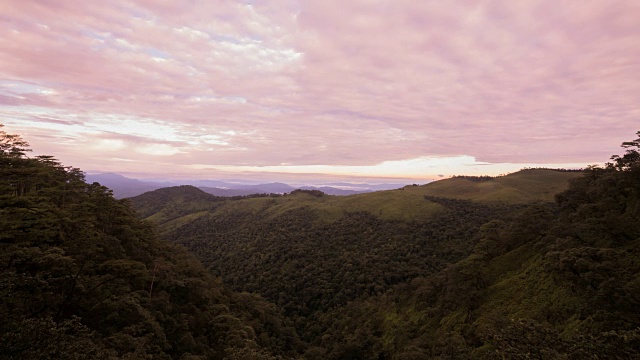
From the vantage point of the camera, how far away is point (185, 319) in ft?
135

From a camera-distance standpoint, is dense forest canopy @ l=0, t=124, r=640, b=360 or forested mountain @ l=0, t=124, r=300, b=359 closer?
forested mountain @ l=0, t=124, r=300, b=359

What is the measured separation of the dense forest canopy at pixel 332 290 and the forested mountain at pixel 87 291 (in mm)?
181

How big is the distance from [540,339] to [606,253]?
18.9 m

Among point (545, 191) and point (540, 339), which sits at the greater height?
point (545, 191)

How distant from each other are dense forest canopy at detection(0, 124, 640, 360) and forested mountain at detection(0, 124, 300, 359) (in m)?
0.18

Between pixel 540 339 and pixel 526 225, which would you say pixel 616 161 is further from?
pixel 540 339

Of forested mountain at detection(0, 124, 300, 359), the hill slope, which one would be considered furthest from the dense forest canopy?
the hill slope

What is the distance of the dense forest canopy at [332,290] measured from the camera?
20.0 meters

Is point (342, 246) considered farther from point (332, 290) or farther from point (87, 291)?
point (87, 291)

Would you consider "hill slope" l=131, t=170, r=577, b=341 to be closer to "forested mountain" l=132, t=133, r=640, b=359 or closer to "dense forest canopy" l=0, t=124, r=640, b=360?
"forested mountain" l=132, t=133, r=640, b=359

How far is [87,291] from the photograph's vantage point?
90.0 ft

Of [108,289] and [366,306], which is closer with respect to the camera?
[108,289]

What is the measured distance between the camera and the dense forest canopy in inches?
789

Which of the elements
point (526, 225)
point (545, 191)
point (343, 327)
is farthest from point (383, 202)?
point (526, 225)
